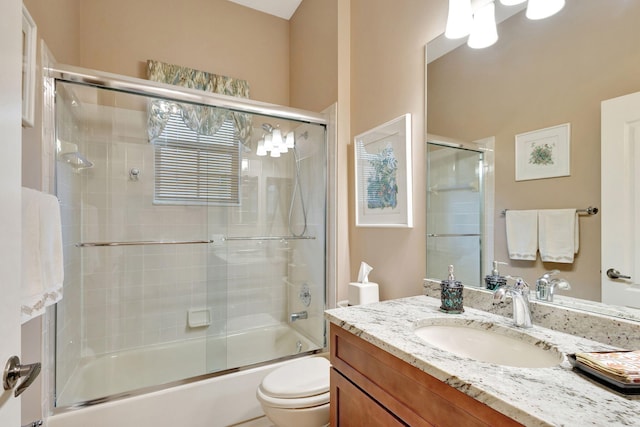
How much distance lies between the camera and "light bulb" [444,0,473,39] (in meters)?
1.27

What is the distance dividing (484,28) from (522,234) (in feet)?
2.86

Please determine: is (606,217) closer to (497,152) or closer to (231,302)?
(497,152)

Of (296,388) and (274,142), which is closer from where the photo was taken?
(296,388)

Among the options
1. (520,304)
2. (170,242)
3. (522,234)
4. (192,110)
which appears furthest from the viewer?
(170,242)

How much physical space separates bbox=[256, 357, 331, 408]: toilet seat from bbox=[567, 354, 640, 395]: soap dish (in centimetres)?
102

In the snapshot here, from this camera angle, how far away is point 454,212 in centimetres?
144

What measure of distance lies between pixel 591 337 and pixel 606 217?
0.37m

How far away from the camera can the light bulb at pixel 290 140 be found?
2.37m

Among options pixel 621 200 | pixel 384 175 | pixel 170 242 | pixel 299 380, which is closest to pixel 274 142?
pixel 384 175

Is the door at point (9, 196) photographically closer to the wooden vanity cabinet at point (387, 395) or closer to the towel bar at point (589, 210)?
the wooden vanity cabinet at point (387, 395)

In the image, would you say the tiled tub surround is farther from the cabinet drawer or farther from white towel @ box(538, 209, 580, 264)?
the cabinet drawer

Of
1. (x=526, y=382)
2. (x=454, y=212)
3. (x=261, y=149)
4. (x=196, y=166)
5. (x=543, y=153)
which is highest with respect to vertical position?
(x=261, y=149)

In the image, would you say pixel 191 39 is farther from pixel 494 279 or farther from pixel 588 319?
pixel 588 319

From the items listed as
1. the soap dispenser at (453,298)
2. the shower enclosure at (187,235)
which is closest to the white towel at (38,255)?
the shower enclosure at (187,235)
